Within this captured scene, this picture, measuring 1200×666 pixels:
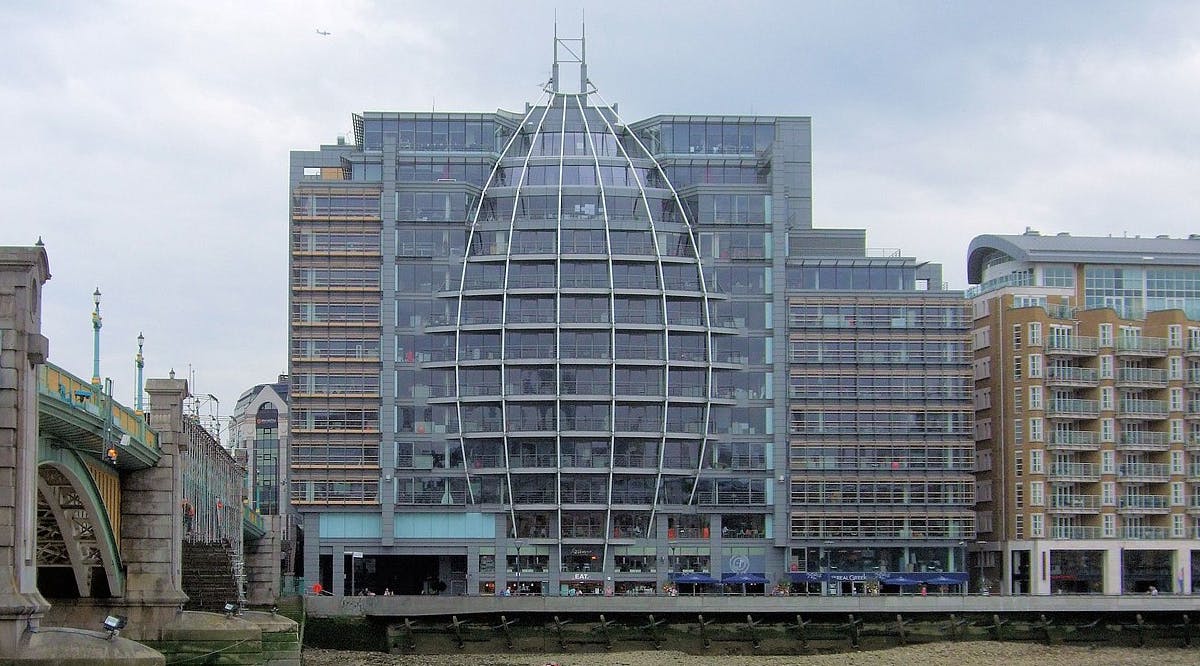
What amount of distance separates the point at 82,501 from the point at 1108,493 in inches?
3616

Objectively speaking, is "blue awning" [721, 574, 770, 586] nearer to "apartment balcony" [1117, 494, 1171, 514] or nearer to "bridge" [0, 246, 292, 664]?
"apartment balcony" [1117, 494, 1171, 514]

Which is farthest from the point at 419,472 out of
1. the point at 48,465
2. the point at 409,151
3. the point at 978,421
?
the point at 48,465

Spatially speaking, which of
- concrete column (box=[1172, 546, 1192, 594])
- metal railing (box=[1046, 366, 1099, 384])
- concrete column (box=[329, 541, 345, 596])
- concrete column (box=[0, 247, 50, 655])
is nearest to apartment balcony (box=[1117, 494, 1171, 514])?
concrete column (box=[1172, 546, 1192, 594])

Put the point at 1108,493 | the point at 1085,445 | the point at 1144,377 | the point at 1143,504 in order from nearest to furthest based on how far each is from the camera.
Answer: the point at 1085,445 < the point at 1108,493 < the point at 1144,377 < the point at 1143,504

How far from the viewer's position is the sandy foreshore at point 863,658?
9562 cm

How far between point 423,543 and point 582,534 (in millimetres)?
11535

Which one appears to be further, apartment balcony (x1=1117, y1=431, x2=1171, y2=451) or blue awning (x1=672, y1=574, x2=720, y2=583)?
apartment balcony (x1=1117, y1=431, x2=1171, y2=451)

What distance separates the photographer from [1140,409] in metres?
134

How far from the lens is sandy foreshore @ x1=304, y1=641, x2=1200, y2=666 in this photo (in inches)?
3765

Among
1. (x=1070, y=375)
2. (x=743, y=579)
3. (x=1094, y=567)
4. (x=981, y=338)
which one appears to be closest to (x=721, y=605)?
(x=743, y=579)

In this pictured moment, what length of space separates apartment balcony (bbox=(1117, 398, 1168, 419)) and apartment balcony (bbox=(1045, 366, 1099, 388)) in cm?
317

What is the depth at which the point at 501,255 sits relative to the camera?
422 ft

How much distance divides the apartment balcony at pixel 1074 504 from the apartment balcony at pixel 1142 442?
442cm

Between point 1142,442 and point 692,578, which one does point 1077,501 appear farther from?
point 692,578
